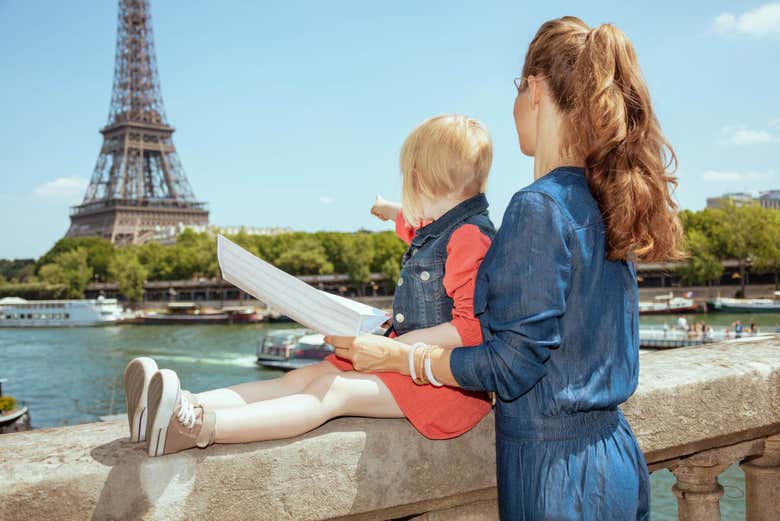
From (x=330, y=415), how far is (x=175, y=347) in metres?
29.3

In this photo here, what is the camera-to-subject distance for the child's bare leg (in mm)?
1467

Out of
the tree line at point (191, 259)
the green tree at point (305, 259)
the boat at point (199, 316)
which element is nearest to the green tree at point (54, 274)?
the tree line at point (191, 259)

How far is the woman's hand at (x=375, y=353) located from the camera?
1.35m

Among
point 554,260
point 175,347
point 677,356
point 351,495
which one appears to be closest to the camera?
point 554,260

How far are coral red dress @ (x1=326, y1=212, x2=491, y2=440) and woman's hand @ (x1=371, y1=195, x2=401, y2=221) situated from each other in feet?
1.97

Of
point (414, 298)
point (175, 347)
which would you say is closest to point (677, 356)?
point (414, 298)

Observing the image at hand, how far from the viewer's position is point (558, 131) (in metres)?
1.23

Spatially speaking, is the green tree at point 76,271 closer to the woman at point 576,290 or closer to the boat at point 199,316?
the boat at point 199,316

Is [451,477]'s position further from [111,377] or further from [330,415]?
[111,377]

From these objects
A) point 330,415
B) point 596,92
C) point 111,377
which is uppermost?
point 596,92

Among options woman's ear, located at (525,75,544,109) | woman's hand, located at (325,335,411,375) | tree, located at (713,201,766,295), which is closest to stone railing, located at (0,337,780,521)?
woman's hand, located at (325,335,411,375)

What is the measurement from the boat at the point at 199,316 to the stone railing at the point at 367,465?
38931mm

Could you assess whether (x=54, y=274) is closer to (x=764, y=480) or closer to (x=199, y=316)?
(x=199, y=316)

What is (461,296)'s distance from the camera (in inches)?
58.1
